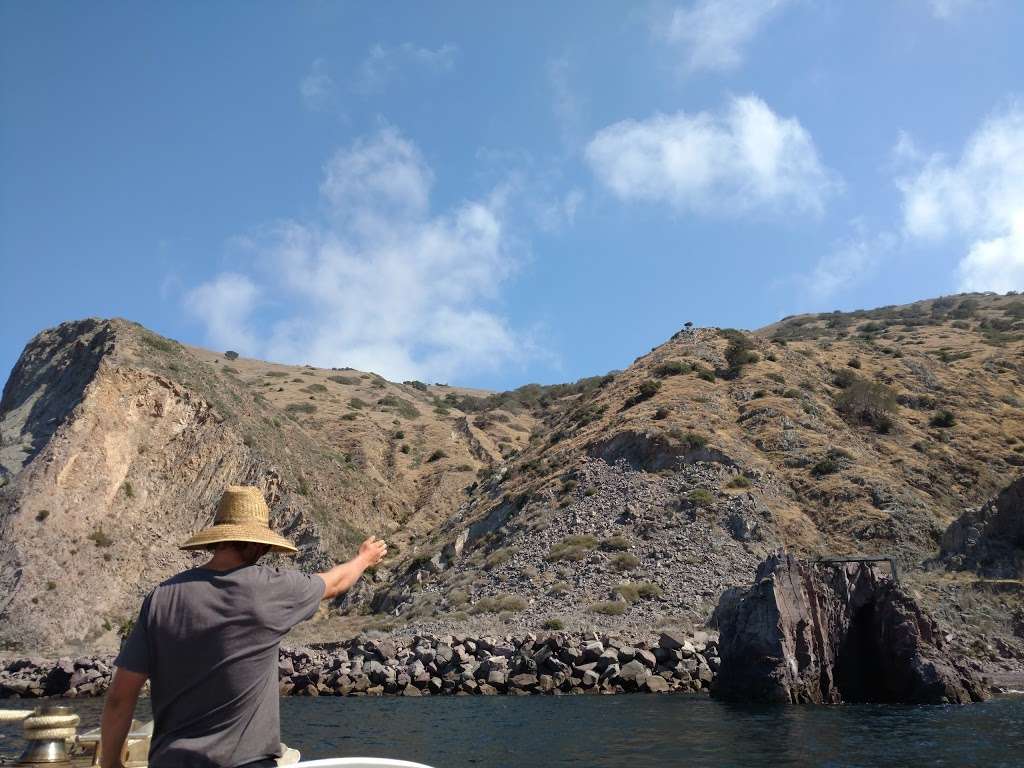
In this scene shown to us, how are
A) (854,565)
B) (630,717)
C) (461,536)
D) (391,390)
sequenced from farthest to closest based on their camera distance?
1. (391,390)
2. (461,536)
3. (854,565)
4. (630,717)

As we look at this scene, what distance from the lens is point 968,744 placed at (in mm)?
14828

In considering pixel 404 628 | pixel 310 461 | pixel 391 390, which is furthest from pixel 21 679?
pixel 391 390

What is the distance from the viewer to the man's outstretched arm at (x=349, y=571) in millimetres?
→ 4098

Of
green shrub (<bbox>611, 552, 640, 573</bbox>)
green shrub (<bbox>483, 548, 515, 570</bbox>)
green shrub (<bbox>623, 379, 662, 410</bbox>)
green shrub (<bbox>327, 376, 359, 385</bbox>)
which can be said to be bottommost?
green shrub (<bbox>611, 552, 640, 573</bbox>)

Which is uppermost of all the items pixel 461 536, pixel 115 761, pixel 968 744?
pixel 461 536

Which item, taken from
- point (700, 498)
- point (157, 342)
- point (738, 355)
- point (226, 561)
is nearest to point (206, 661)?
point (226, 561)

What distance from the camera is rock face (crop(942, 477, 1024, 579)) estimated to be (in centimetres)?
3036

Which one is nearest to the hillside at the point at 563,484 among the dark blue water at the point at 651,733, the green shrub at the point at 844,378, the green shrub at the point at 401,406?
the green shrub at the point at 844,378

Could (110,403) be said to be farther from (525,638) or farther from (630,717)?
(630,717)

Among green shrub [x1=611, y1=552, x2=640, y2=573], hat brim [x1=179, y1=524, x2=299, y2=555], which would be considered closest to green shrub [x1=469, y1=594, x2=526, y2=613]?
green shrub [x1=611, y1=552, x2=640, y2=573]

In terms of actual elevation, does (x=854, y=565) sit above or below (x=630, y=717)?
above

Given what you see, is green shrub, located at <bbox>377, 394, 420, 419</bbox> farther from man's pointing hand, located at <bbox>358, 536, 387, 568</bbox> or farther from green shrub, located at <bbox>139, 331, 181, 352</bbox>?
man's pointing hand, located at <bbox>358, 536, 387, 568</bbox>

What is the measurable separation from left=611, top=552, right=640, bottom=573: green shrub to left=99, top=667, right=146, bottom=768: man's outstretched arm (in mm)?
31176

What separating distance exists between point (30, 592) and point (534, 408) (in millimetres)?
62318
